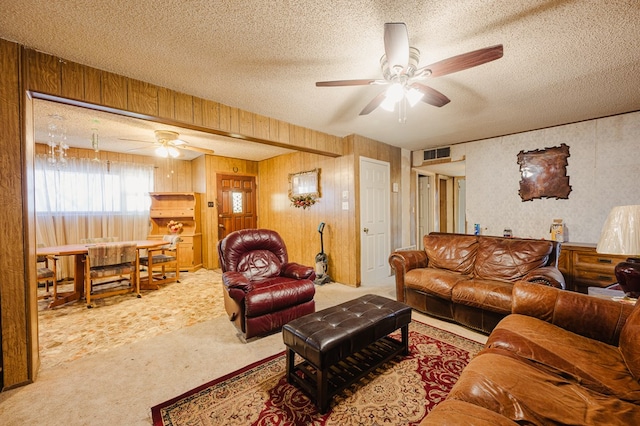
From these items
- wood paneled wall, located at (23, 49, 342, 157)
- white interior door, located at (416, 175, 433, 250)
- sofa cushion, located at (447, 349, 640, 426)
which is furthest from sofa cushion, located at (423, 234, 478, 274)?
white interior door, located at (416, 175, 433, 250)

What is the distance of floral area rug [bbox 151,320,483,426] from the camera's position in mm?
1559

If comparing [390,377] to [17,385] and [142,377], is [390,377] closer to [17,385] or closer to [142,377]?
[142,377]

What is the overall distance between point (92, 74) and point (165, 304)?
284 cm

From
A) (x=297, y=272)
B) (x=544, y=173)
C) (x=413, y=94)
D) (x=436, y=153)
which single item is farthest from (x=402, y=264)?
(x=436, y=153)

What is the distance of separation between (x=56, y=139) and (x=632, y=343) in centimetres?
704

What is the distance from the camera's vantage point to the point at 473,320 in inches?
103

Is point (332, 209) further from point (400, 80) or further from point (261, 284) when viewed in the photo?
point (400, 80)

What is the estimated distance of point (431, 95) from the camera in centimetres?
214

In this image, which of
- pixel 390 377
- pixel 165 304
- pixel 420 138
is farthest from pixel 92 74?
pixel 420 138

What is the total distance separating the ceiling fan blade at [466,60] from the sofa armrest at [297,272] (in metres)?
2.22

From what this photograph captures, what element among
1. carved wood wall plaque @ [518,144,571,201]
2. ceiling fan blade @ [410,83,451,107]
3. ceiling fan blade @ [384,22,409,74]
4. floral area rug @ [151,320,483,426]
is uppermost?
ceiling fan blade @ [384,22,409,74]

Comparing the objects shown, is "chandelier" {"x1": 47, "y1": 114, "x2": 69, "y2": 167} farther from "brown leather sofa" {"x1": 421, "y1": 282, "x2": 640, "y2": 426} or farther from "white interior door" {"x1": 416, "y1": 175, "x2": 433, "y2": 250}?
"white interior door" {"x1": 416, "y1": 175, "x2": 433, "y2": 250}

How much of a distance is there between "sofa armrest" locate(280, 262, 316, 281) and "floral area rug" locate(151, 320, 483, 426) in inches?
→ 37.2

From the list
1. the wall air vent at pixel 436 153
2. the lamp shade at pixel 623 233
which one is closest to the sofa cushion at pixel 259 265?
the lamp shade at pixel 623 233
